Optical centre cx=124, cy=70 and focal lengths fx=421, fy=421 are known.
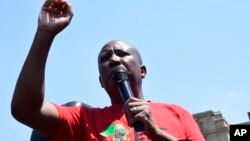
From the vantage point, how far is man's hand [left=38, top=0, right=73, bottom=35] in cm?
242

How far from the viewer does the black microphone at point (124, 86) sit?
2.10 meters

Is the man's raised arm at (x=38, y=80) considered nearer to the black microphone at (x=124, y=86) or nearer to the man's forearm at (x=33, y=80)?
the man's forearm at (x=33, y=80)

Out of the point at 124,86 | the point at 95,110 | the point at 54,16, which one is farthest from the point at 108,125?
the point at 54,16

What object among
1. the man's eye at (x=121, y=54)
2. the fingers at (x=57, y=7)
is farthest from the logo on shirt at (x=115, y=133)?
the fingers at (x=57, y=7)

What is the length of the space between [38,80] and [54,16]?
42cm

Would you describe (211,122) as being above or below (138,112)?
below

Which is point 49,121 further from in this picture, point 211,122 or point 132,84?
point 211,122

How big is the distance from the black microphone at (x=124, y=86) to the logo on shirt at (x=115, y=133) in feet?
1.02

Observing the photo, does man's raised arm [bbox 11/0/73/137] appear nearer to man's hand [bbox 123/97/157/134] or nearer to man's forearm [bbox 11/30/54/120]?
man's forearm [bbox 11/30/54/120]

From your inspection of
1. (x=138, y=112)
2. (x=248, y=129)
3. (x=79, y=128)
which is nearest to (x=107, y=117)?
(x=79, y=128)

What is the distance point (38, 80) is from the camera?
2328 mm

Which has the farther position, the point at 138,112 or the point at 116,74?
the point at 116,74

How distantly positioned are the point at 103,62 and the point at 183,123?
0.73 meters

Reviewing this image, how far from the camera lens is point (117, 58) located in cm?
312
